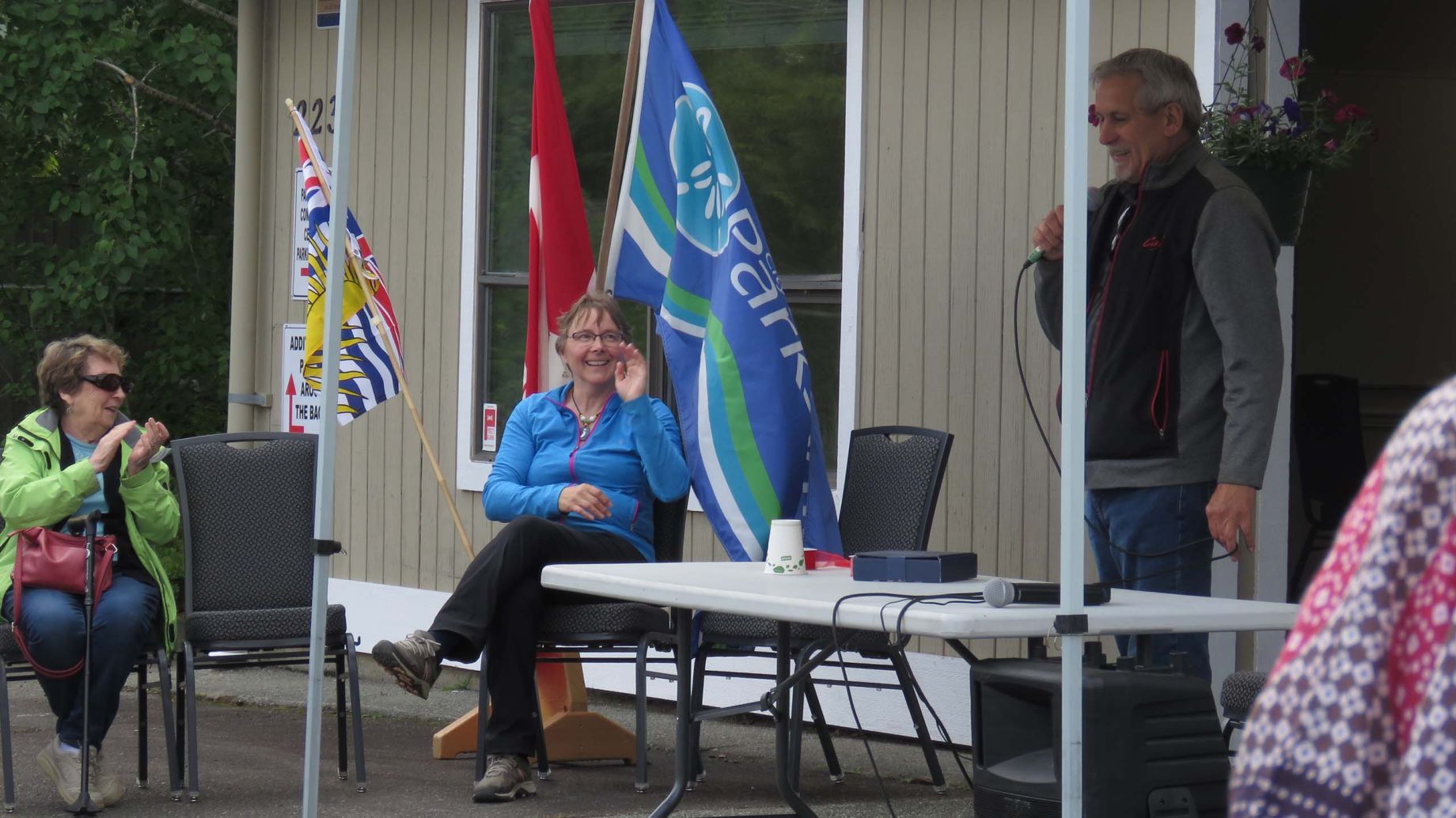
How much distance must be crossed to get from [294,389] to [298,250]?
A: 573 mm

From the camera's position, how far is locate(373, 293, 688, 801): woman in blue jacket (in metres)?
→ 4.52

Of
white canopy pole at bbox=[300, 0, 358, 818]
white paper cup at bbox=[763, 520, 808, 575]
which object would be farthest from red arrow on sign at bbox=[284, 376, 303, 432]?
white paper cup at bbox=[763, 520, 808, 575]

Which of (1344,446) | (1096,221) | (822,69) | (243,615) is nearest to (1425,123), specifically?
(1344,446)

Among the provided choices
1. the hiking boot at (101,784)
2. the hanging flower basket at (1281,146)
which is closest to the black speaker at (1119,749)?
the hanging flower basket at (1281,146)

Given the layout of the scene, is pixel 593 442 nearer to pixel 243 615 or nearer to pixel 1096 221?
pixel 243 615

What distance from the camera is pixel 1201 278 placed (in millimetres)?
3672

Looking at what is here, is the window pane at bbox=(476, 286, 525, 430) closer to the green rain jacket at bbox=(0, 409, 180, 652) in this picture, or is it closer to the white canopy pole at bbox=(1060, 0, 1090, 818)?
the green rain jacket at bbox=(0, 409, 180, 652)

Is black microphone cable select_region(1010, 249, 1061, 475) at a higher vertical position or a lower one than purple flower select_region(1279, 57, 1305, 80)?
lower

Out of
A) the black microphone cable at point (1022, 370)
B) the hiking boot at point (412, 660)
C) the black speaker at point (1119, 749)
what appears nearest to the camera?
the black speaker at point (1119, 749)

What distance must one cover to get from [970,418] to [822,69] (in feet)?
4.12

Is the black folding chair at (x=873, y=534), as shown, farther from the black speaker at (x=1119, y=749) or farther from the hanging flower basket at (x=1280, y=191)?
the black speaker at (x=1119, y=749)

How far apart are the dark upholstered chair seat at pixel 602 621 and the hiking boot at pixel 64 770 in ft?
4.20

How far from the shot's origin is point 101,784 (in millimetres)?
4590

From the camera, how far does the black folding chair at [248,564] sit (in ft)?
15.5
